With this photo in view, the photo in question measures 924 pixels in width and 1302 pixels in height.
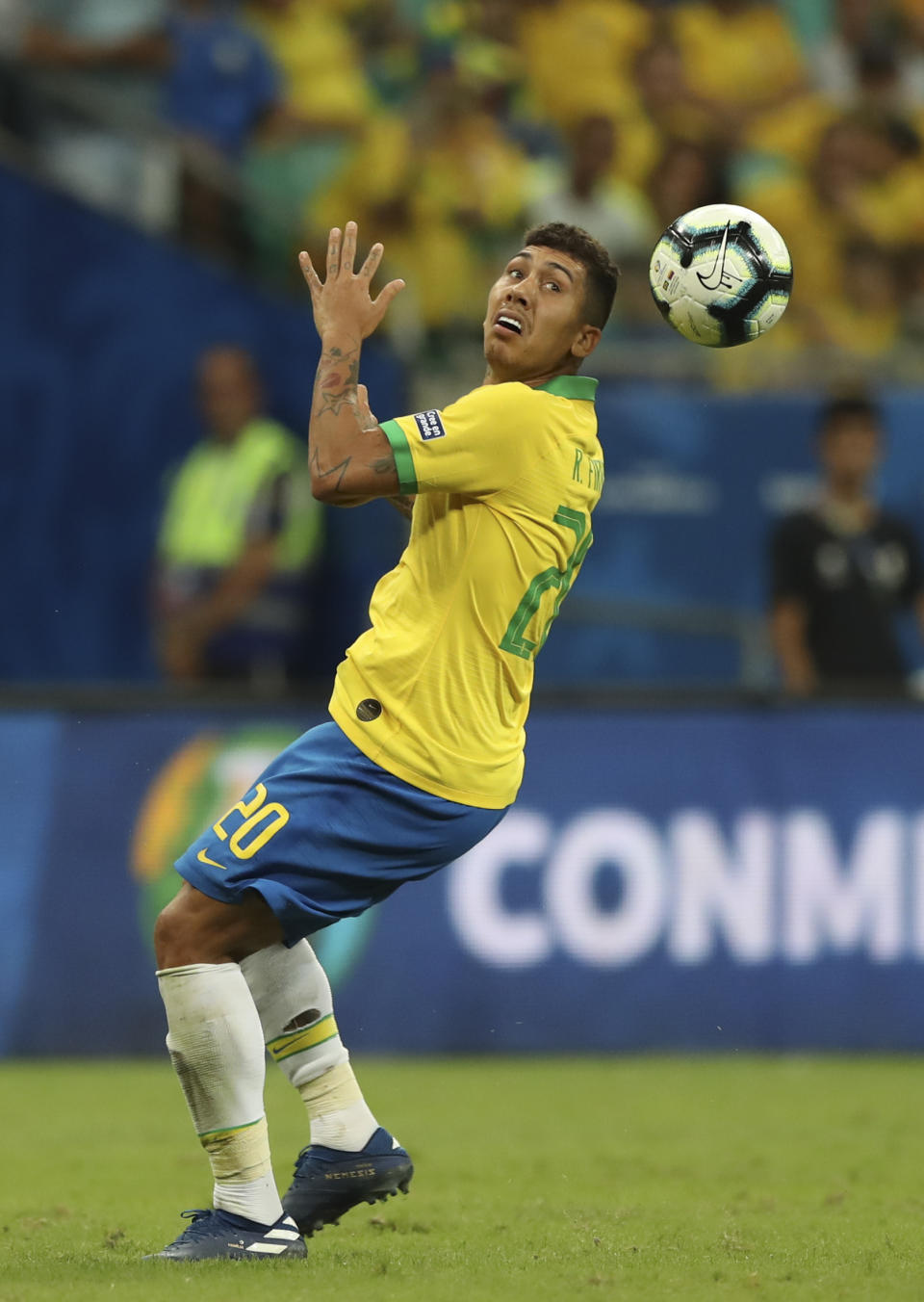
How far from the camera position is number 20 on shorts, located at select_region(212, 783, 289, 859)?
14.6 ft

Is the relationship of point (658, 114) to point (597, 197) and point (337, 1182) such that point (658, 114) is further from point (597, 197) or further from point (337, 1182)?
point (337, 1182)

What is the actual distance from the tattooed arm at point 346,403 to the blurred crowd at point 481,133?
21.6 ft

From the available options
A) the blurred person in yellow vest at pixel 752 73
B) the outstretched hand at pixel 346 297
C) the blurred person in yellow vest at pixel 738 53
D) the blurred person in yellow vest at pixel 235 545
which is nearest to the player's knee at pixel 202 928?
the outstretched hand at pixel 346 297

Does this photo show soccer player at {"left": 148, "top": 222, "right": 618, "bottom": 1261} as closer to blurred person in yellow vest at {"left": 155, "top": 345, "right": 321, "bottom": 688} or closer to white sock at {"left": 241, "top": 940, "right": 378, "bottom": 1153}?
white sock at {"left": 241, "top": 940, "right": 378, "bottom": 1153}

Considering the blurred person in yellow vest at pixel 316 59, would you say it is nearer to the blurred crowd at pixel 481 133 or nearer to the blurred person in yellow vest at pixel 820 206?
the blurred crowd at pixel 481 133

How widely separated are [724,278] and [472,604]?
110 centimetres

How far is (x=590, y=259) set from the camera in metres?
4.76

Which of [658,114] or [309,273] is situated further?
[658,114]

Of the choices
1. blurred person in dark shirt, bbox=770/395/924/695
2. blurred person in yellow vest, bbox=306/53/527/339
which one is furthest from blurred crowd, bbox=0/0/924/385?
blurred person in dark shirt, bbox=770/395/924/695

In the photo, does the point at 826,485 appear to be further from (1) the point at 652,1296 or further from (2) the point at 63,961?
(1) the point at 652,1296

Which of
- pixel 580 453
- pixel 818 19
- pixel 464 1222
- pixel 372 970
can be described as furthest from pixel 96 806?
pixel 818 19

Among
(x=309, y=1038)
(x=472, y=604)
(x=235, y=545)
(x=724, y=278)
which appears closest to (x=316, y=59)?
(x=235, y=545)

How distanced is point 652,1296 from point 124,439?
772 centimetres

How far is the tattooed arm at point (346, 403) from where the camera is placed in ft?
14.3
